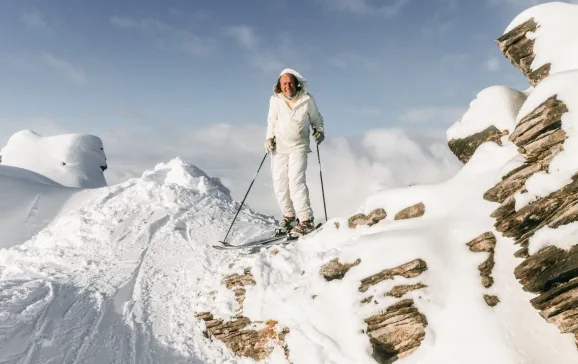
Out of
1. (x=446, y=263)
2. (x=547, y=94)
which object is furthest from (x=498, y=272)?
(x=547, y=94)

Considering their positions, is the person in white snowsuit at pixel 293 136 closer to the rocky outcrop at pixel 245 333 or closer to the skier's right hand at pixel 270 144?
the skier's right hand at pixel 270 144

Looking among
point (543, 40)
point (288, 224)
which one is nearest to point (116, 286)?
point (288, 224)

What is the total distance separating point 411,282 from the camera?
17.9 feet

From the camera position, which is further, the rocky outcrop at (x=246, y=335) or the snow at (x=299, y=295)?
the rocky outcrop at (x=246, y=335)

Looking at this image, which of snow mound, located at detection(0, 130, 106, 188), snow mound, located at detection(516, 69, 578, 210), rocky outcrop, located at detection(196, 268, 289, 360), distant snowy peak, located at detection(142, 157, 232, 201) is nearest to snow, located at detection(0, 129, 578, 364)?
rocky outcrop, located at detection(196, 268, 289, 360)

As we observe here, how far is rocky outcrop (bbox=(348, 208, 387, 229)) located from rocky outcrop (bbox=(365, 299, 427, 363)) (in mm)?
2104

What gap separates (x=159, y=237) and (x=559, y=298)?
→ 9.61 meters

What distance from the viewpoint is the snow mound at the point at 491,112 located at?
7492 millimetres

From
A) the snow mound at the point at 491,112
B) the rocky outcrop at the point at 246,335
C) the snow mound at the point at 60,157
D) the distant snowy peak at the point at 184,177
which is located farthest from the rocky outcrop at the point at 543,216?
the snow mound at the point at 60,157

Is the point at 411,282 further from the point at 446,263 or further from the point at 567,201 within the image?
the point at 567,201

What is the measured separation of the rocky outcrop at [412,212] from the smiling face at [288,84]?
138 inches

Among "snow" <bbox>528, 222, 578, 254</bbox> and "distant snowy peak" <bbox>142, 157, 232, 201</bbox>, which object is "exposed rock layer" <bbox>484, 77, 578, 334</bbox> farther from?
"distant snowy peak" <bbox>142, 157, 232, 201</bbox>

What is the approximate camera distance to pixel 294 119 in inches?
336

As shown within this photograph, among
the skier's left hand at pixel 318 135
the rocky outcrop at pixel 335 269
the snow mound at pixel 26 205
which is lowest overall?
the rocky outcrop at pixel 335 269
